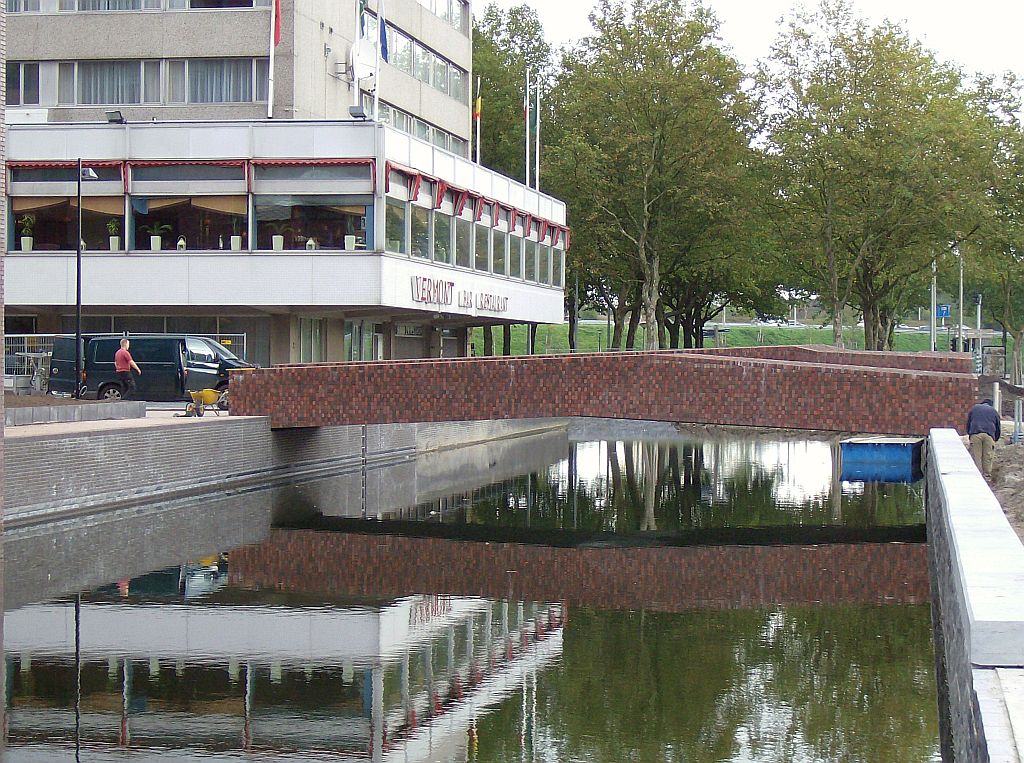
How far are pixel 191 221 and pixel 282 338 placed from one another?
407 cm

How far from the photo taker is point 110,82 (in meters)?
44.0

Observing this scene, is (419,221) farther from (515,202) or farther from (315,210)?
(515,202)

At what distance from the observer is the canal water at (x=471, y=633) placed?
10461mm

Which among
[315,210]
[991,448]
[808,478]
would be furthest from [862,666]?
[315,210]

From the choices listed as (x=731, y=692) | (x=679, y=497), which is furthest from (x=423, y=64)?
(x=731, y=692)

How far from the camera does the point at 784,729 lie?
10.8 m

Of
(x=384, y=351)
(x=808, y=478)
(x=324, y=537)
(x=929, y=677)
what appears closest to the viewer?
(x=929, y=677)

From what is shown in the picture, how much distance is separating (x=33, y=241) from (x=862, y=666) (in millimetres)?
31113

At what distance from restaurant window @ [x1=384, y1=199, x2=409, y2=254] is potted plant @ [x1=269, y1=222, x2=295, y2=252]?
7.81ft

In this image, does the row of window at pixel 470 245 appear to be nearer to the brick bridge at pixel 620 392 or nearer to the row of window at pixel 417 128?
the row of window at pixel 417 128

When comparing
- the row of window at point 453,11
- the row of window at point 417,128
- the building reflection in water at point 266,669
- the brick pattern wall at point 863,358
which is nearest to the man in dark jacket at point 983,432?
the brick pattern wall at point 863,358

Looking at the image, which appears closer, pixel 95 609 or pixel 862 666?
pixel 862 666

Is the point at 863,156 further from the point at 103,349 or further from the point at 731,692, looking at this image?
the point at 731,692

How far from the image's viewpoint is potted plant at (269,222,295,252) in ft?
126
